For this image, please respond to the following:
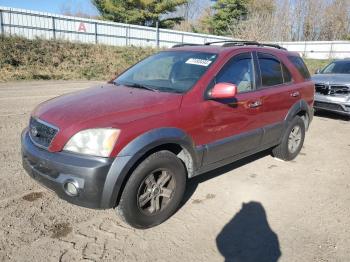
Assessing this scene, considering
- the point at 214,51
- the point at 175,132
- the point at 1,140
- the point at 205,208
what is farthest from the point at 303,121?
the point at 1,140

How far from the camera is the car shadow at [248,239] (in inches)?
121

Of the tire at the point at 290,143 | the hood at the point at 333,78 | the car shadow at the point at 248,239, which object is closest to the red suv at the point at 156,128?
the tire at the point at 290,143

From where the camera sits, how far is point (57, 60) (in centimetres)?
2117

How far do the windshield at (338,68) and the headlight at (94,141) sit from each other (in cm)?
900

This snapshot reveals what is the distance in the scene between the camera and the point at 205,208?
3906mm

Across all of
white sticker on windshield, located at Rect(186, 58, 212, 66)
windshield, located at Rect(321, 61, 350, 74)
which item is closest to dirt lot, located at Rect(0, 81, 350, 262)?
white sticker on windshield, located at Rect(186, 58, 212, 66)

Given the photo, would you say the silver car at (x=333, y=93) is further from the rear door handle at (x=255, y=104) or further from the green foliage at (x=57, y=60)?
the green foliage at (x=57, y=60)

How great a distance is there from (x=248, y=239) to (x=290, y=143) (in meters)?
2.70

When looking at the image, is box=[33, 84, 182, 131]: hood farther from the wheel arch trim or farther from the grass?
the grass

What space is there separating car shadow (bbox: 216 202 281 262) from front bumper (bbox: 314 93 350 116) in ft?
20.0

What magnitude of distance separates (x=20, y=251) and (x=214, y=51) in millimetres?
2994

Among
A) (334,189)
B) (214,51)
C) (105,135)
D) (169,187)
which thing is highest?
(214,51)

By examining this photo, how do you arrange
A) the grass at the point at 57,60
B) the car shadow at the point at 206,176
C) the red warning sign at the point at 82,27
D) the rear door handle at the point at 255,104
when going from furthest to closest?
the red warning sign at the point at 82,27
the grass at the point at 57,60
the rear door handle at the point at 255,104
the car shadow at the point at 206,176

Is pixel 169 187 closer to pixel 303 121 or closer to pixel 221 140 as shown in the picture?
pixel 221 140
